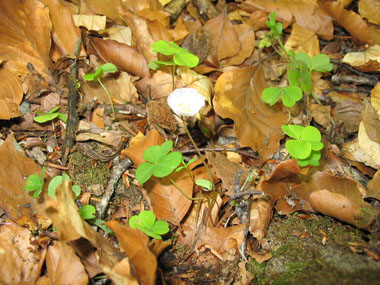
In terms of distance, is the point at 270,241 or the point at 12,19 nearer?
the point at 270,241

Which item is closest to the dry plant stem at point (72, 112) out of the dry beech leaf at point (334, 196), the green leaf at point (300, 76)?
the dry beech leaf at point (334, 196)

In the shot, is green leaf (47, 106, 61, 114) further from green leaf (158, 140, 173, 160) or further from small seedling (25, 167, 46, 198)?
green leaf (158, 140, 173, 160)

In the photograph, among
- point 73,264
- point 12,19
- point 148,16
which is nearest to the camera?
point 73,264

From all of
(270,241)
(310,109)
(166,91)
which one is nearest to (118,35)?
(166,91)

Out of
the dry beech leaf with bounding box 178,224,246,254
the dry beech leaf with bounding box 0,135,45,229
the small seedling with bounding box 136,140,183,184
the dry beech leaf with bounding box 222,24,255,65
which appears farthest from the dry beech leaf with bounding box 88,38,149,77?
the dry beech leaf with bounding box 178,224,246,254

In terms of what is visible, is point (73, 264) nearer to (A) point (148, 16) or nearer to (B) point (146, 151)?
(B) point (146, 151)

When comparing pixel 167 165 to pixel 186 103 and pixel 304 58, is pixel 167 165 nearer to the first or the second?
pixel 186 103

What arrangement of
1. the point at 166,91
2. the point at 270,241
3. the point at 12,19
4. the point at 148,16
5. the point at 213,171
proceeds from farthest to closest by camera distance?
the point at 148,16 → the point at 166,91 → the point at 12,19 → the point at 213,171 → the point at 270,241

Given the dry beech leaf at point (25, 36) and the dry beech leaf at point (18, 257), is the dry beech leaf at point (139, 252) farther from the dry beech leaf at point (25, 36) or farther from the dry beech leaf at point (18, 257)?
the dry beech leaf at point (25, 36)

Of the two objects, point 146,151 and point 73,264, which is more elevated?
point 146,151
